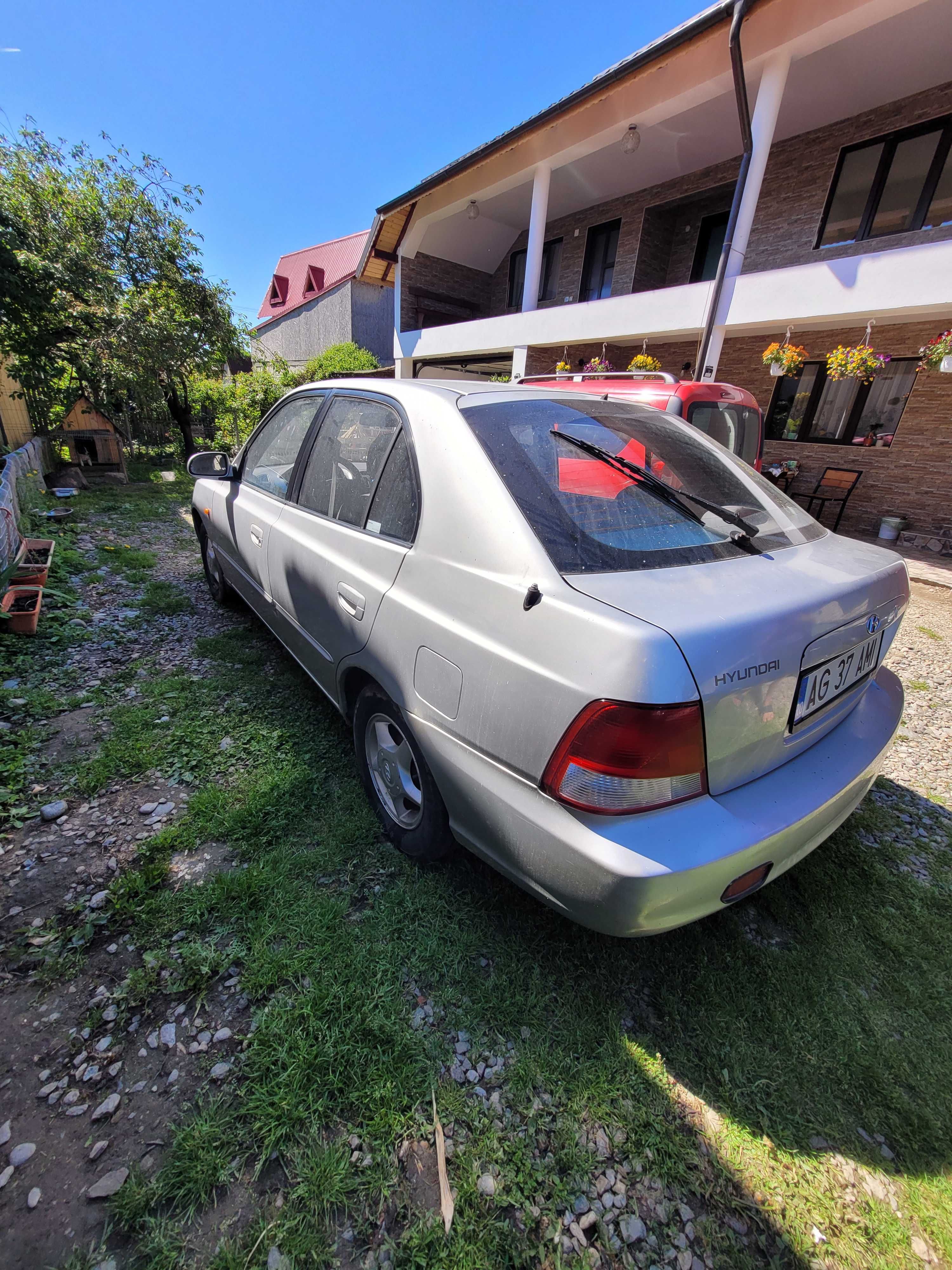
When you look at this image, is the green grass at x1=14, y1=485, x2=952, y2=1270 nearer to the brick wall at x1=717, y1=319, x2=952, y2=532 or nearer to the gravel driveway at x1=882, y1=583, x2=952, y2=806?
the gravel driveway at x1=882, y1=583, x2=952, y2=806

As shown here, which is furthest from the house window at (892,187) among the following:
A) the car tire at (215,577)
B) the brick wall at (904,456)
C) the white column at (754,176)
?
the car tire at (215,577)

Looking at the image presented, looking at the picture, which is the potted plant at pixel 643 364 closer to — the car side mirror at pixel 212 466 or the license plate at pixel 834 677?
the car side mirror at pixel 212 466

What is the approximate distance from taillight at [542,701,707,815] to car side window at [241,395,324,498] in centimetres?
214

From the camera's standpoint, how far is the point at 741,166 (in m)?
7.48

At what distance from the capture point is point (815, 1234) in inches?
47.1

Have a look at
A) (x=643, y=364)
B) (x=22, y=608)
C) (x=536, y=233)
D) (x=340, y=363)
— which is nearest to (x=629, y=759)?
(x=22, y=608)

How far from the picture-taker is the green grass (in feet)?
3.92

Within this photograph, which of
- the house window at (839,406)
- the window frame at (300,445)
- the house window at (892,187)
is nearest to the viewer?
the window frame at (300,445)

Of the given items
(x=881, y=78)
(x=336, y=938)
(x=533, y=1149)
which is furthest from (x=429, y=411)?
(x=881, y=78)

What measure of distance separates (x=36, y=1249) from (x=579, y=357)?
1411 cm

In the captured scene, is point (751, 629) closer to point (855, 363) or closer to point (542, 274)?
point (855, 363)

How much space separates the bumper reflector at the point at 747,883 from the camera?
1.32m

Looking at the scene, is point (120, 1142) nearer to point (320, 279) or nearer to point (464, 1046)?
point (464, 1046)

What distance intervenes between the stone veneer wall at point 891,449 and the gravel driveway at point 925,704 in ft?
14.3
